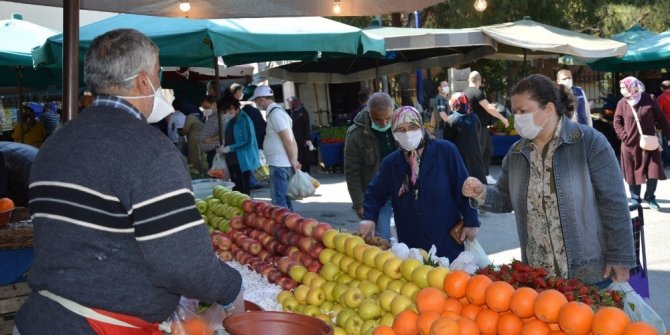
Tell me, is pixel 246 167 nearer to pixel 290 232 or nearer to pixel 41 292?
pixel 290 232

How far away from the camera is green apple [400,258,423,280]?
11.1ft

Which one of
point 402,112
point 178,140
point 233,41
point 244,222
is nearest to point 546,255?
point 402,112

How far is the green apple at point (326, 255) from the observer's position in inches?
161

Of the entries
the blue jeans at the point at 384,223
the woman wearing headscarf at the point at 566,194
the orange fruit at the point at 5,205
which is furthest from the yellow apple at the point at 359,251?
the blue jeans at the point at 384,223

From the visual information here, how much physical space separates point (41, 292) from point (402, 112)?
306cm

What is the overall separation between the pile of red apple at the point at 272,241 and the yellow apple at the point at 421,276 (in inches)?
36.4

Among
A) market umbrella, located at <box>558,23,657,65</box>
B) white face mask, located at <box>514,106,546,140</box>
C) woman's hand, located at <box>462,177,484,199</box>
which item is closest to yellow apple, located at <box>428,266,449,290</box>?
white face mask, located at <box>514,106,546,140</box>

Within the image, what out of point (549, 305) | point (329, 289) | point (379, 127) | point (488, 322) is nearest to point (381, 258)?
point (329, 289)

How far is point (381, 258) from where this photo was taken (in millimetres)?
3621

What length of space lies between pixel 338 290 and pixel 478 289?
95 centimetres

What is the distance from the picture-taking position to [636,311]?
3355mm

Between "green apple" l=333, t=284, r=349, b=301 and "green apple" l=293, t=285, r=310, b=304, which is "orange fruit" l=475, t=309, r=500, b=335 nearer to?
"green apple" l=333, t=284, r=349, b=301

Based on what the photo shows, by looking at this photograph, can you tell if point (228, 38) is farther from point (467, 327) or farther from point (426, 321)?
point (467, 327)

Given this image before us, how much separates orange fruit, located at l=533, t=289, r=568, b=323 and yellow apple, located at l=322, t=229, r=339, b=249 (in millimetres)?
1649
